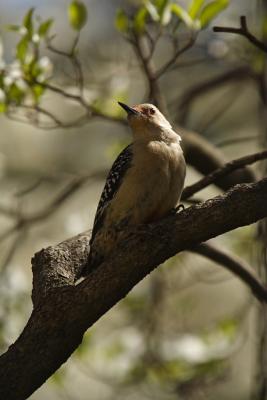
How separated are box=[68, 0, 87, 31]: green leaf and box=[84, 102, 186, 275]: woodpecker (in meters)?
1.02

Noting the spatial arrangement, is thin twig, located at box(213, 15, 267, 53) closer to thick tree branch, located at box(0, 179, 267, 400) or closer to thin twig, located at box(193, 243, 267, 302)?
thick tree branch, located at box(0, 179, 267, 400)

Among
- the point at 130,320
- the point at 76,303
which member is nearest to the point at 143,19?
the point at 76,303

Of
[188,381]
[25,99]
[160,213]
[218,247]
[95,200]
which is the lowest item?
[95,200]

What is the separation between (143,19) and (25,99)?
1086 mm

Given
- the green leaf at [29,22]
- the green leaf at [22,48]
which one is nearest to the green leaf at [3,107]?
the green leaf at [22,48]

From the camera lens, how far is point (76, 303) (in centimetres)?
385

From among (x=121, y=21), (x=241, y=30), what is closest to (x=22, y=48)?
(x=121, y=21)

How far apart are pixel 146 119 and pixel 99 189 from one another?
24.3ft

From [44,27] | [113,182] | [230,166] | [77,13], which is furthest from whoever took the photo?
[77,13]

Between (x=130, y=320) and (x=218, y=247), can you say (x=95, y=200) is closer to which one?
(x=130, y=320)

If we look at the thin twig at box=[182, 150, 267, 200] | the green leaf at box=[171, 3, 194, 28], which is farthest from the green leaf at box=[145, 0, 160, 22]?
the thin twig at box=[182, 150, 267, 200]

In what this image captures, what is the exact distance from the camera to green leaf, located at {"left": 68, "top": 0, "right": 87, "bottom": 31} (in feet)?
18.5

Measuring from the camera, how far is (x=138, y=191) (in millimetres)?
5027

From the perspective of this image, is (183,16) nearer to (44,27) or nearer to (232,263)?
(44,27)
